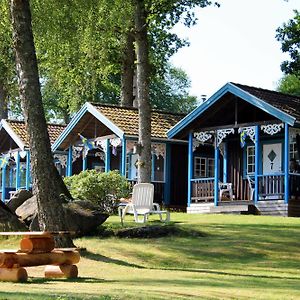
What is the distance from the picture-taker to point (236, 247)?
1659 cm

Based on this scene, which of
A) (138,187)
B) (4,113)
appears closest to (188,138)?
(138,187)

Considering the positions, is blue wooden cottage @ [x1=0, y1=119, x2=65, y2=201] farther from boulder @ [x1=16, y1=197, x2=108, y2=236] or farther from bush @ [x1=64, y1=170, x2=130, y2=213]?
boulder @ [x1=16, y1=197, x2=108, y2=236]

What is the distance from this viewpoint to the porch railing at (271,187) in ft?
86.7

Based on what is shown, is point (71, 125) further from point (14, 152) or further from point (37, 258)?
point (37, 258)

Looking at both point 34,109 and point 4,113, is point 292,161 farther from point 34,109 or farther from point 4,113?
point 4,113

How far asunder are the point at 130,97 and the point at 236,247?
2351cm

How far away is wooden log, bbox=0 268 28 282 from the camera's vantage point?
12.1m

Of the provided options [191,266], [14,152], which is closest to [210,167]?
[14,152]

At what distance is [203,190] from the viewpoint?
1166 inches

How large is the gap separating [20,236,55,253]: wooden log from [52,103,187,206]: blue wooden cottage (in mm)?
18187

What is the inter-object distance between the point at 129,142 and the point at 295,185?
772cm

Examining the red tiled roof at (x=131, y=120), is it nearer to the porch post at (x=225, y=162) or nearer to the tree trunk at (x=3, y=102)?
the porch post at (x=225, y=162)

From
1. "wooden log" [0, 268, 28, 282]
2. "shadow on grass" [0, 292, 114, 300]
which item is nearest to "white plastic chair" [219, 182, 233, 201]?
"wooden log" [0, 268, 28, 282]

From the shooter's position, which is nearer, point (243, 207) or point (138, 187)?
point (138, 187)
